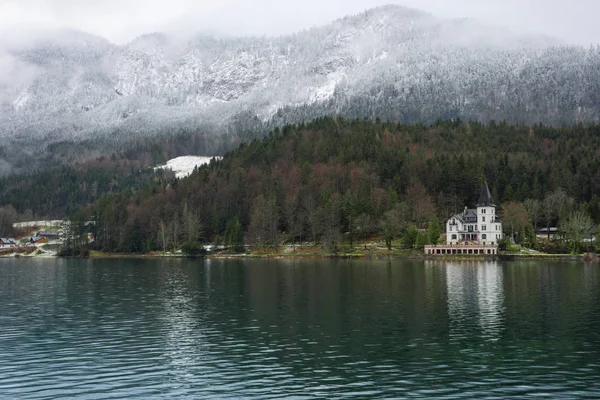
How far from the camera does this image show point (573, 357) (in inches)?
1273

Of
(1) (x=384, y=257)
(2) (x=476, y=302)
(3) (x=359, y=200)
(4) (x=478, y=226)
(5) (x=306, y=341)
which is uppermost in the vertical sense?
(3) (x=359, y=200)

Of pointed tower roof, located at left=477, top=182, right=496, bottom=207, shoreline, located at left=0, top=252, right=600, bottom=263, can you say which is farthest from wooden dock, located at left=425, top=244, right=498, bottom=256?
pointed tower roof, located at left=477, top=182, right=496, bottom=207

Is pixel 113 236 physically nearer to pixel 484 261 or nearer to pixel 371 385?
pixel 484 261

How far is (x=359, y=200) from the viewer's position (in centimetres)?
14762

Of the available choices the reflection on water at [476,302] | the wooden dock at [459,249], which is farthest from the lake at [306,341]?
the wooden dock at [459,249]

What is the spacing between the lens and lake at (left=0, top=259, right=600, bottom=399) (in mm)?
27547

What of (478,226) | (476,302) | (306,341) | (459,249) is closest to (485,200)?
(478,226)

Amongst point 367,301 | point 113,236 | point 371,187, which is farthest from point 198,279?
point 113,236

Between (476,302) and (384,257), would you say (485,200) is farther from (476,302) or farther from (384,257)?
(476,302)

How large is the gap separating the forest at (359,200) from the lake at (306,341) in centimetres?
7086

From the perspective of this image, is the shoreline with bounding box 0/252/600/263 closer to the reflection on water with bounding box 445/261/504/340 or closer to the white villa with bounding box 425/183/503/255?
the white villa with bounding box 425/183/503/255

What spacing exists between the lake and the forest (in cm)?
7086

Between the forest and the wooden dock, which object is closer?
the wooden dock

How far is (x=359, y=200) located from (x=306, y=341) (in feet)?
366
